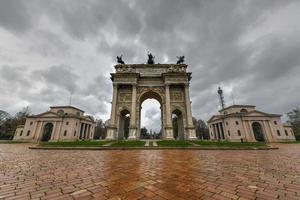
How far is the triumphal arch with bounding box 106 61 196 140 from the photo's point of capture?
24.5m

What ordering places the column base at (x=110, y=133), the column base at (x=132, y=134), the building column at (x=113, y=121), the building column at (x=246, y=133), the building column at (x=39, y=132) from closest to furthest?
the column base at (x=132, y=134) → the column base at (x=110, y=133) → the building column at (x=113, y=121) → the building column at (x=246, y=133) → the building column at (x=39, y=132)

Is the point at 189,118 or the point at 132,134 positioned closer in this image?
the point at 132,134

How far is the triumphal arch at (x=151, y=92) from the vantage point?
80.5ft

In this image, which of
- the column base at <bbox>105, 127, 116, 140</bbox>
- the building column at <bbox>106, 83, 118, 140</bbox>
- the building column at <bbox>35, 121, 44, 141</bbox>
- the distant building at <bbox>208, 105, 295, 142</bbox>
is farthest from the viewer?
the building column at <bbox>35, 121, 44, 141</bbox>

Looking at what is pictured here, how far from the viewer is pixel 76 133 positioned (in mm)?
38906

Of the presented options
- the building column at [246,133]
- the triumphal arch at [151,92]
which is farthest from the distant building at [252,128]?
the triumphal arch at [151,92]

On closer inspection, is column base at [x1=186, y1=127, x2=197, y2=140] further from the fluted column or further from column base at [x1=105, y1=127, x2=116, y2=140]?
column base at [x1=105, y1=127, x2=116, y2=140]

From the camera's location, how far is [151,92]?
2755cm

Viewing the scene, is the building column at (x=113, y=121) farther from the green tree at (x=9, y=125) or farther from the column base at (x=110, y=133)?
the green tree at (x=9, y=125)

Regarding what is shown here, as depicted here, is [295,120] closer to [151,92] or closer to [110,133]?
[151,92]

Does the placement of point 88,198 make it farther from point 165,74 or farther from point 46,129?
point 46,129

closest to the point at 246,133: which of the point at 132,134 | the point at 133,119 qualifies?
the point at 133,119

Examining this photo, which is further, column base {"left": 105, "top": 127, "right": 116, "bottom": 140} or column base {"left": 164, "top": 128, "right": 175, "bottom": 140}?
column base {"left": 105, "top": 127, "right": 116, "bottom": 140}

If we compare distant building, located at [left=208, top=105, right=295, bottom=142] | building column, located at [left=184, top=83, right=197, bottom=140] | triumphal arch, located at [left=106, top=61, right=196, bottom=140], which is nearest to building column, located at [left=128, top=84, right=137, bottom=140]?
triumphal arch, located at [left=106, top=61, right=196, bottom=140]
